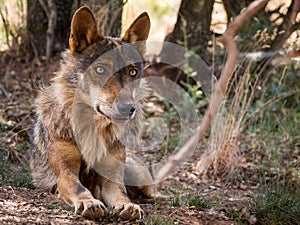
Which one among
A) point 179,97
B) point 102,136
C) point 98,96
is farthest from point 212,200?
point 179,97

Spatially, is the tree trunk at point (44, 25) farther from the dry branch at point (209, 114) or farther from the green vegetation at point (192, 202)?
the green vegetation at point (192, 202)

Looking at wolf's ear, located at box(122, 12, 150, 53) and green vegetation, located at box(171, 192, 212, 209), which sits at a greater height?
wolf's ear, located at box(122, 12, 150, 53)

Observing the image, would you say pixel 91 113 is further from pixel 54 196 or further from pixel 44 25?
pixel 44 25

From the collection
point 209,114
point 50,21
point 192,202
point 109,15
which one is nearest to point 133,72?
point 192,202

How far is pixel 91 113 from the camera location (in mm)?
5027

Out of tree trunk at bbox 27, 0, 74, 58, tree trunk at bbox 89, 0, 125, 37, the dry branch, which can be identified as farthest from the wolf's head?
tree trunk at bbox 27, 0, 74, 58

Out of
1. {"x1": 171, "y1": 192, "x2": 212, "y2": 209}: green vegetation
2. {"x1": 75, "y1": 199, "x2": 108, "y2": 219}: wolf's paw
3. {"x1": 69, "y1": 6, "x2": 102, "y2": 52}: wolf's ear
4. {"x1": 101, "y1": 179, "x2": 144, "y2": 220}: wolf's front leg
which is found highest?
{"x1": 69, "y1": 6, "x2": 102, "y2": 52}: wolf's ear

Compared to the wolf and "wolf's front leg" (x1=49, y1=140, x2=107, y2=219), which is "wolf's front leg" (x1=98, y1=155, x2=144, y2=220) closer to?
the wolf

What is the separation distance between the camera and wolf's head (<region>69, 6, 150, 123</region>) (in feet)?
14.8

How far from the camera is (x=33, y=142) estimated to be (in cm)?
568

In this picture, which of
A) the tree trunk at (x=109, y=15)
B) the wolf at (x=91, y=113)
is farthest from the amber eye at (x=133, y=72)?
the tree trunk at (x=109, y=15)

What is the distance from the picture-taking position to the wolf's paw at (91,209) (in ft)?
13.7

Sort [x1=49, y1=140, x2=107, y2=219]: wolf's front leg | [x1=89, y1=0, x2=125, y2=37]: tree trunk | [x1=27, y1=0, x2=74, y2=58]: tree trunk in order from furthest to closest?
A: 1. [x1=27, y1=0, x2=74, y2=58]: tree trunk
2. [x1=89, y1=0, x2=125, y2=37]: tree trunk
3. [x1=49, y1=140, x2=107, y2=219]: wolf's front leg

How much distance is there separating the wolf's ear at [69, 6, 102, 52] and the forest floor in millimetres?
1399
